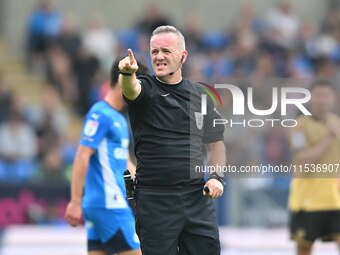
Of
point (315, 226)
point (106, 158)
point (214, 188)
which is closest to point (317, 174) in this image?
point (315, 226)

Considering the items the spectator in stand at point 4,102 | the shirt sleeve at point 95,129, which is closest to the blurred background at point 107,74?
the spectator in stand at point 4,102

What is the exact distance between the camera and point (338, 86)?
36.7 feet

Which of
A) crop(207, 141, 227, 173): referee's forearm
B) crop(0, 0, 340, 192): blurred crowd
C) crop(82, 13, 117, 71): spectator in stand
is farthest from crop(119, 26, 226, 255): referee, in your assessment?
crop(82, 13, 117, 71): spectator in stand

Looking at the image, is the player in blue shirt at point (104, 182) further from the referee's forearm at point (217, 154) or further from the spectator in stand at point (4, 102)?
the spectator in stand at point (4, 102)

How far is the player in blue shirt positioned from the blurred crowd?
6003 millimetres

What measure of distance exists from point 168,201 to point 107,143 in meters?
1.60

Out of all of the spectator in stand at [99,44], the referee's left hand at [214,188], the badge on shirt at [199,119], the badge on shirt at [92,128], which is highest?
the spectator in stand at [99,44]

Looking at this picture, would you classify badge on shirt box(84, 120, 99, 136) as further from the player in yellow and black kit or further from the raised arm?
the player in yellow and black kit

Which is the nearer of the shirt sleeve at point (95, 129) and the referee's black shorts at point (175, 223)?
the referee's black shorts at point (175, 223)

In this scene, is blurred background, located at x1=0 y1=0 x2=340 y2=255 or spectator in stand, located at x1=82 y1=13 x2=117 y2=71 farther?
spectator in stand, located at x1=82 y1=13 x2=117 y2=71

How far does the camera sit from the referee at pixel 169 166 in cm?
702

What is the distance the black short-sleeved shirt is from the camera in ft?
23.2

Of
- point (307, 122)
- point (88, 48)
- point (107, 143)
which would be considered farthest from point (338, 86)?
point (88, 48)

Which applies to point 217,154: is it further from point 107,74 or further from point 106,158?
point 107,74
